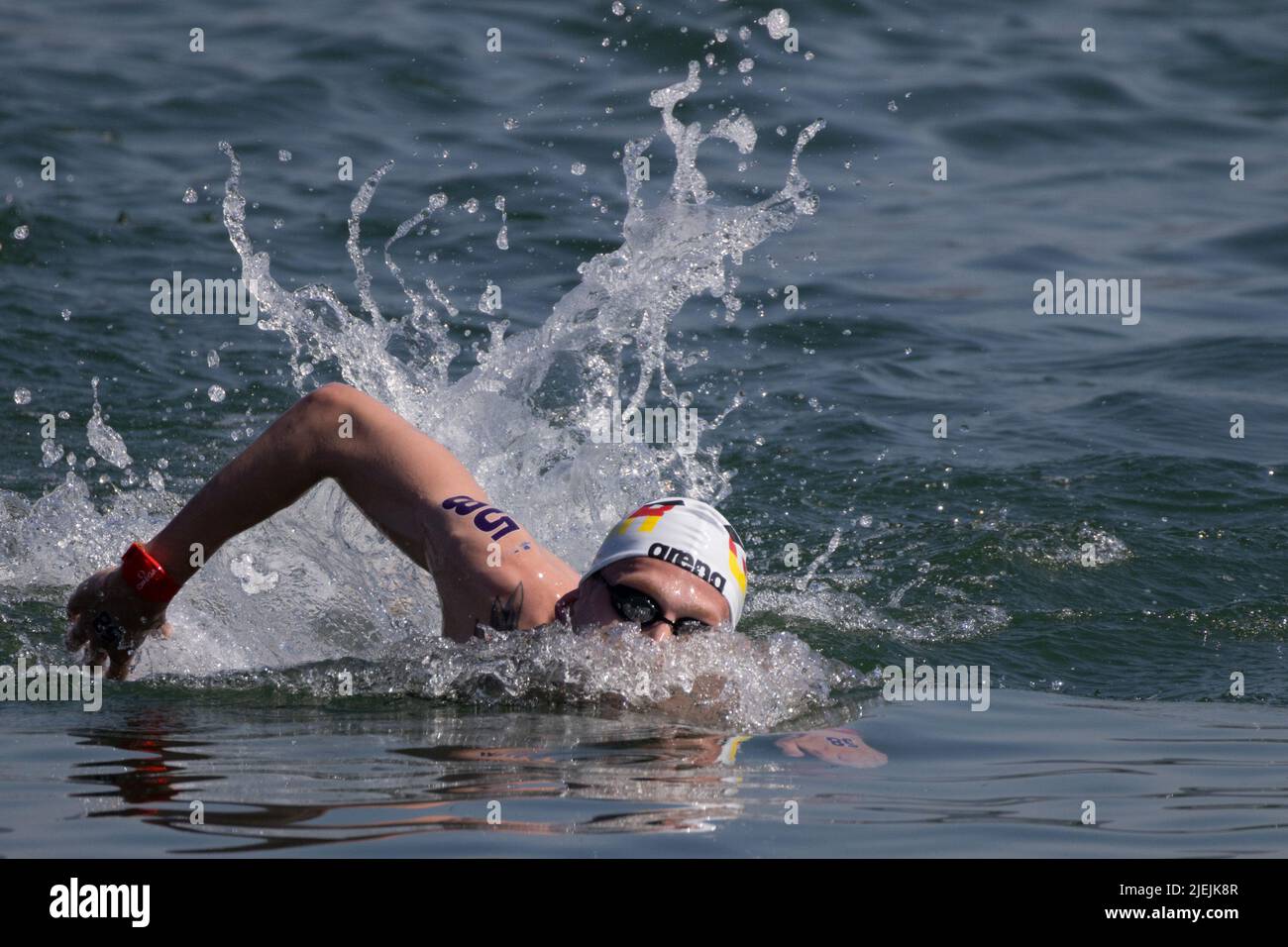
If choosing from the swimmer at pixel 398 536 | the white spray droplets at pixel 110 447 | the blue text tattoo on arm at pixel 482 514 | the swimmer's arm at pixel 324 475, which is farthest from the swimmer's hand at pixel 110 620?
the white spray droplets at pixel 110 447

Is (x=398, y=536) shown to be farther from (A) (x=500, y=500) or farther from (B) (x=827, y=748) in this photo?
(A) (x=500, y=500)

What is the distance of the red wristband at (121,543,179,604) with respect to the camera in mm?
6059

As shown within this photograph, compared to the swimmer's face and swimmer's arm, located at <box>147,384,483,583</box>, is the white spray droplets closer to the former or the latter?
swimmer's arm, located at <box>147,384,483,583</box>

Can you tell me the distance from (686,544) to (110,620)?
1.99 metres

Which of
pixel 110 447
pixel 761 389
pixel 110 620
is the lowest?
pixel 110 620

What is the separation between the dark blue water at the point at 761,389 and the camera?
5164 millimetres

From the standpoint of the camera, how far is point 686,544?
236 inches

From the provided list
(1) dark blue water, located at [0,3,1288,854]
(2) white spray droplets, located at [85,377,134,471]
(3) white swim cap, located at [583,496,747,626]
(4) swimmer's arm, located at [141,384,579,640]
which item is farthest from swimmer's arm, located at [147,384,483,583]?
(2) white spray droplets, located at [85,377,134,471]

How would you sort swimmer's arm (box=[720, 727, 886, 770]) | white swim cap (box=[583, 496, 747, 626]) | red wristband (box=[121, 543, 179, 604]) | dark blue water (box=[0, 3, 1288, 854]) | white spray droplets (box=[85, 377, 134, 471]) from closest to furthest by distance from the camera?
1. dark blue water (box=[0, 3, 1288, 854])
2. swimmer's arm (box=[720, 727, 886, 770])
3. white swim cap (box=[583, 496, 747, 626])
4. red wristband (box=[121, 543, 179, 604])
5. white spray droplets (box=[85, 377, 134, 471])

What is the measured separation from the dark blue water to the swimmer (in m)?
0.28

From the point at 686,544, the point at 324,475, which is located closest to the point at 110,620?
the point at 324,475

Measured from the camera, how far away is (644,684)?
5.88 meters

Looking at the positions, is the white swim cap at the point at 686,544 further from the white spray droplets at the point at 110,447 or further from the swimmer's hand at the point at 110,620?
the white spray droplets at the point at 110,447
